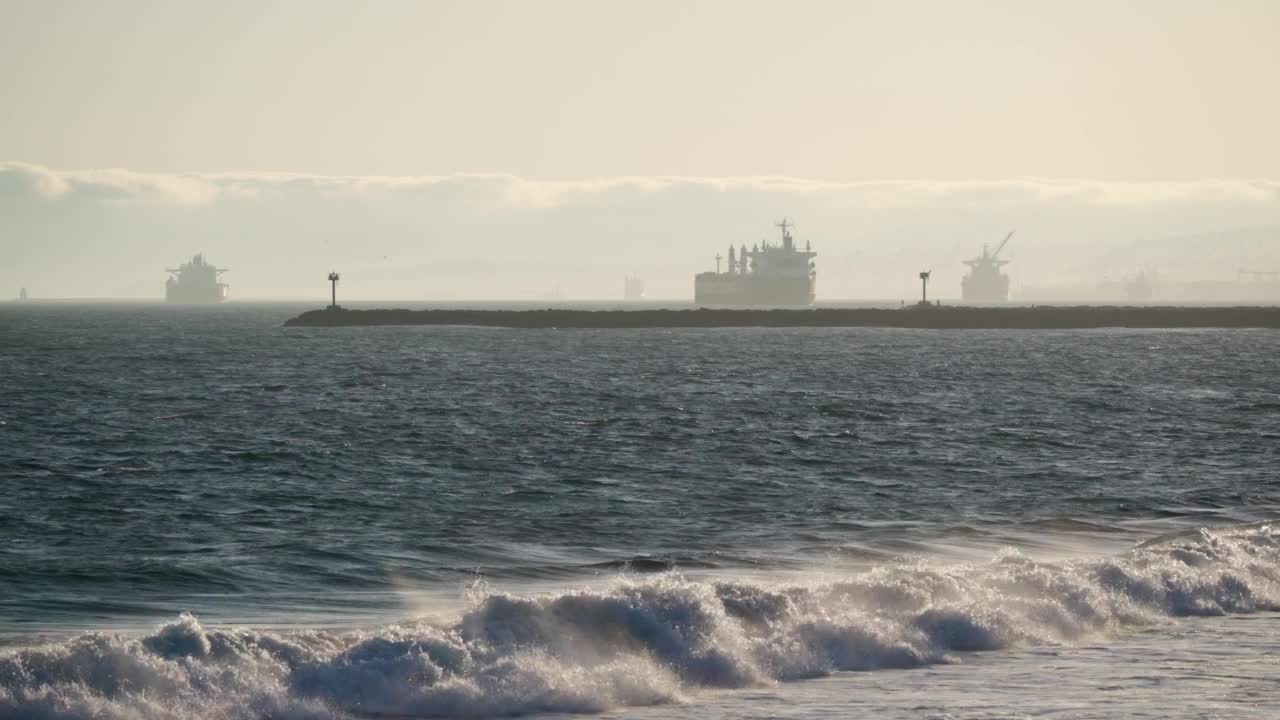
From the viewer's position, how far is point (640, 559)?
19.6m

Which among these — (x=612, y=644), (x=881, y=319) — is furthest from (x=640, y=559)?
(x=881, y=319)

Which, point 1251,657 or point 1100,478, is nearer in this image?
point 1251,657

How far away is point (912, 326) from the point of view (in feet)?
464

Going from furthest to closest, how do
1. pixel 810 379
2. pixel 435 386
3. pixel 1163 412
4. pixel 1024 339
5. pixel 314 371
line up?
pixel 1024 339, pixel 314 371, pixel 810 379, pixel 435 386, pixel 1163 412

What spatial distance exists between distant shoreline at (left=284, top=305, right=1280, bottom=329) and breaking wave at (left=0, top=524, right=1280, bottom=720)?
125184 millimetres

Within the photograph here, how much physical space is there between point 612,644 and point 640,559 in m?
5.07

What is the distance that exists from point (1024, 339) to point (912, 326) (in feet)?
95.0

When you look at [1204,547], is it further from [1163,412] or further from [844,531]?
[1163,412]

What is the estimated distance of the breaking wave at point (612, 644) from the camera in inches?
503

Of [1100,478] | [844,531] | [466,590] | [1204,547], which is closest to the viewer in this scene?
[466,590]

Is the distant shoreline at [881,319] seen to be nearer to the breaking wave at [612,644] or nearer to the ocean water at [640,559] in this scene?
the ocean water at [640,559]

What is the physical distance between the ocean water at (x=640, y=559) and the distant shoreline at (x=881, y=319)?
9415 cm

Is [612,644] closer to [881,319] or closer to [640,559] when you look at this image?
[640,559]

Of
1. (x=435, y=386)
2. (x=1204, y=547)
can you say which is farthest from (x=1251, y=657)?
(x=435, y=386)
